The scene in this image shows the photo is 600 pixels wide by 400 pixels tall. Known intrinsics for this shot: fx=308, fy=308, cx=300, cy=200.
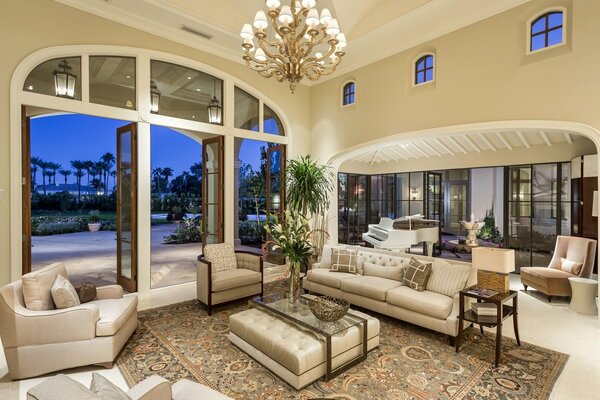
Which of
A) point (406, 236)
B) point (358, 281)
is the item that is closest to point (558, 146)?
point (406, 236)

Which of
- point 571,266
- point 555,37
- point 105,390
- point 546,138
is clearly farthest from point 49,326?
point 546,138

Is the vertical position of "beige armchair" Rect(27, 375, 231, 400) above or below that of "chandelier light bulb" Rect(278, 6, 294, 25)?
below

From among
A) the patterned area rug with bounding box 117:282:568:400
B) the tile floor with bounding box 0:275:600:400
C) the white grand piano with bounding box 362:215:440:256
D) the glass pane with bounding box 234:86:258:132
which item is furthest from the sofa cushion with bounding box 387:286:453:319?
the glass pane with bounding box 234:86:258:132

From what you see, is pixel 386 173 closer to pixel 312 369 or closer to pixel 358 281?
pixel 358 281

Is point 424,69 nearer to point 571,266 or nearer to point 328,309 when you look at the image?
point 571,266

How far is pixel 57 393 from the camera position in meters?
1.25

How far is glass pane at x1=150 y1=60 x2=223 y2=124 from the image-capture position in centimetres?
567

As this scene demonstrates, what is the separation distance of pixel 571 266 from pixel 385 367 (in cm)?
428

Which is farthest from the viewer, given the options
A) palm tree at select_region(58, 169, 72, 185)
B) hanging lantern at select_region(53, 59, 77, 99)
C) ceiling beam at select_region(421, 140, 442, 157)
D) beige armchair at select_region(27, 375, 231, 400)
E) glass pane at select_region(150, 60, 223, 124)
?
palm tree at select_region(58, 169, 72, 185)

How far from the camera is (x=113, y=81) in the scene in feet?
16.9

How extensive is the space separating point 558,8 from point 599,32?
0.67 m

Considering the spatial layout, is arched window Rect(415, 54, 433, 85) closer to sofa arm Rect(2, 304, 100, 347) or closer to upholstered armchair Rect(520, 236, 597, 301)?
upholstered armchair Rect(520, 236, 597, 301)

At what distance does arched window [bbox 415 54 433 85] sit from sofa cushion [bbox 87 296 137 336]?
593cm

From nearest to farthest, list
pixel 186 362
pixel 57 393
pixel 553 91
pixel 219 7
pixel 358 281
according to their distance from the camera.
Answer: pixel 57 393 → pixel 186 362 → pixel 553 91 → pixel 358 281 → pixel 219 7
